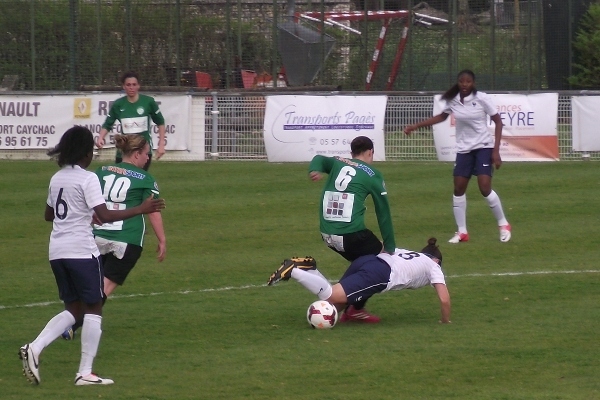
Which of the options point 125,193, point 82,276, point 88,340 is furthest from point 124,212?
point 125,193

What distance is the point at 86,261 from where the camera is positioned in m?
6.58

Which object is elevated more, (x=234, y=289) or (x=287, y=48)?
(x=287, y=48)

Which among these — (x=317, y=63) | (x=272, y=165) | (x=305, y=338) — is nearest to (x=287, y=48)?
(x=317, y=63)

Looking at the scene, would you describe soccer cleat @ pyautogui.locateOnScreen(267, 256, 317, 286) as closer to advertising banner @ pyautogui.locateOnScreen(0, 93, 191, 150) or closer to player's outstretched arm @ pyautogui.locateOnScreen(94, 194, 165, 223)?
player's outstretched arm @ pyautogui.locateOnScreen(94, 194, 165, 223)

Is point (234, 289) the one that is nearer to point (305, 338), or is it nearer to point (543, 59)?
point (305, 338)

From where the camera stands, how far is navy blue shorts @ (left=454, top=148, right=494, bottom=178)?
12266 millimetres

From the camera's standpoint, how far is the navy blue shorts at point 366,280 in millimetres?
8227

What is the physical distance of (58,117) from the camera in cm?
2078

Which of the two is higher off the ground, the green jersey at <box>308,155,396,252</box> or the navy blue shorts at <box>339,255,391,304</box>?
the green jersey at <box>308,155,396,252</box>

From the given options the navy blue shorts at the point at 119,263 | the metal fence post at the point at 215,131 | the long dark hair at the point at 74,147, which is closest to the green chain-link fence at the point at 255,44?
the metal fence post at the point at 215,131

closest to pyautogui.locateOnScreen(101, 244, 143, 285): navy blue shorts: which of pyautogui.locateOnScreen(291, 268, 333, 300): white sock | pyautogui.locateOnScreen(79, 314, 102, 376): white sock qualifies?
pyautogui.locateOnScreen(291, 268, 333, 300): white sock

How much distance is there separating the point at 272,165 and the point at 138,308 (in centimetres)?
1072

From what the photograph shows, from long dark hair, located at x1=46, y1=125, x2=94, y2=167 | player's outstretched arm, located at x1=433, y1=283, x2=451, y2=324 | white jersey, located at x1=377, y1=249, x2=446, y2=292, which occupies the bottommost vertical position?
player's outstretched arm, located at x1=433, y1=283, x2=451, y2=324

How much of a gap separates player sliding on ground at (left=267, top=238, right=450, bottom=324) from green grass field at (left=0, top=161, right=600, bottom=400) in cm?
28
